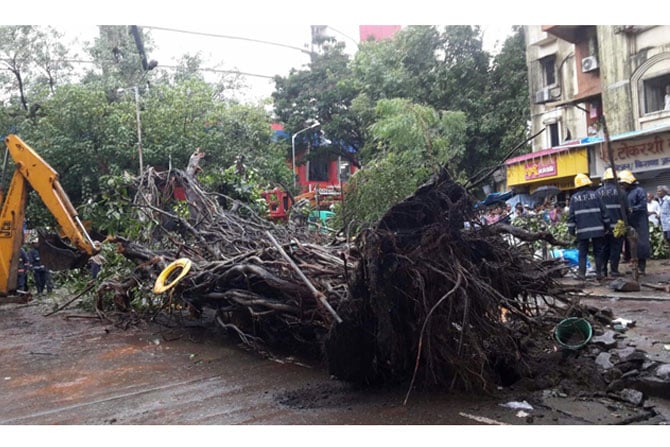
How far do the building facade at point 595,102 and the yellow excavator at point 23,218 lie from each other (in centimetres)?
1169

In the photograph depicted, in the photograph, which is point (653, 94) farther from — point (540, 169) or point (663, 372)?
point (663, 372)

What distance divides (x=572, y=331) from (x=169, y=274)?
4364 millimetres

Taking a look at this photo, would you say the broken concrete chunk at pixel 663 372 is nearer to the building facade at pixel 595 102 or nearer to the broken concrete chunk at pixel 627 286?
the broken concrete chunk at pixel 627 286

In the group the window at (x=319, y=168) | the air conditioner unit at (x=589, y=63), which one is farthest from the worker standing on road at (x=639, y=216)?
the window at (x=319, y=168)

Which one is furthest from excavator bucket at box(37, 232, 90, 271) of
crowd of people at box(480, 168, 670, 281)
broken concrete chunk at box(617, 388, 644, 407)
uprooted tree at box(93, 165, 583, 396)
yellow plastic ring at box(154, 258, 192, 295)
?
broken concrete chunk at box(617, 388, 644, 407)

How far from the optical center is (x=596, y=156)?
18125 mm

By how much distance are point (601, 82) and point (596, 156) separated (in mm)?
2179

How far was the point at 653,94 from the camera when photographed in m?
16.4

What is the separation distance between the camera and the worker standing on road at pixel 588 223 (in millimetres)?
8695

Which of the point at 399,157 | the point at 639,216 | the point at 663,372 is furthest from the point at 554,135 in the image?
the point at 663,372

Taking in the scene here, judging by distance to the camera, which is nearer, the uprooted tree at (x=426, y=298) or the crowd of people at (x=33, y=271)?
the uprooted tree at (x=426, y=298)

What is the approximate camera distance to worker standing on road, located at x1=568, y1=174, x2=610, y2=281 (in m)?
8.70

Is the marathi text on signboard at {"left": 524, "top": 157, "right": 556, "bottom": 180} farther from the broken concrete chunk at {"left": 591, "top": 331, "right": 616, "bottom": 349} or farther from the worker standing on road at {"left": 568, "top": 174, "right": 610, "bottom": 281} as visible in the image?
the broken concrete chunk at {"left": 591, "top": 331, "right": 616, "bottom": 349}

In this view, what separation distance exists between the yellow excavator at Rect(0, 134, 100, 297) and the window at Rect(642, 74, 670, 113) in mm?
14508
